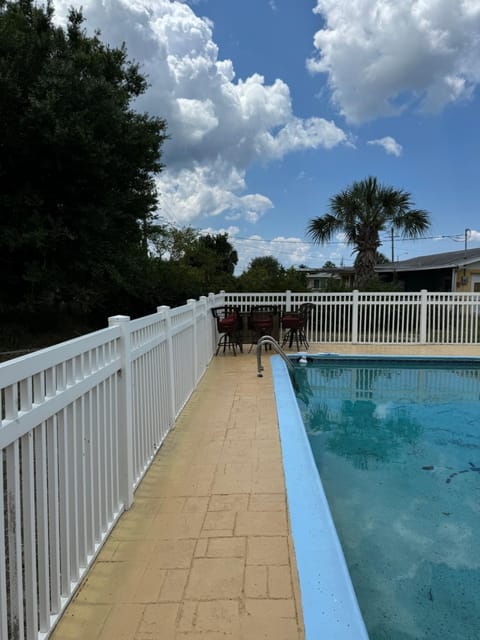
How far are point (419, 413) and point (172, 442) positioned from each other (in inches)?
135

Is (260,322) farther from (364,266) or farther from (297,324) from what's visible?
(364,266)

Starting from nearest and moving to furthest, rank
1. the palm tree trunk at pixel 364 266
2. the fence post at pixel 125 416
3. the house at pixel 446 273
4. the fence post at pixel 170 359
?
the fence post at pixel 125 416, the fence post at pixel 170 359, the palm tree trunk at pixel 364 266, the house at pixel 446 273

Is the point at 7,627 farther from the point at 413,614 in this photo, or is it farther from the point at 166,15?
the point at 166,15

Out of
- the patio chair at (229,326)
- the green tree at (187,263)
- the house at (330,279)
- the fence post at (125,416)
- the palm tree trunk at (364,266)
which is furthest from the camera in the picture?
the palm tree trunk at (364,266)

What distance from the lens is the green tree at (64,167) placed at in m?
8.62

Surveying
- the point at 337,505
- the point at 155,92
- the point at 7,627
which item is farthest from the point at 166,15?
the point at 7,627

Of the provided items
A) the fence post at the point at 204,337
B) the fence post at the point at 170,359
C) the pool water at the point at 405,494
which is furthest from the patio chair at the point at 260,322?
the fence post at the point at 170,359

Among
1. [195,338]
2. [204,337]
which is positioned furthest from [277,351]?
[195,338]

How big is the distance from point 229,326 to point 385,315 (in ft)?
14.0

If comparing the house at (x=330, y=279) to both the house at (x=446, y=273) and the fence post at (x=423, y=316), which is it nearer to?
the house at (x=446, y=273)

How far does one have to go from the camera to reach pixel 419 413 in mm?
5715

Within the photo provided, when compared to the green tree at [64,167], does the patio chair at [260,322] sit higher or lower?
lower

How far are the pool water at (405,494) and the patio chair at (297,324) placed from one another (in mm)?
1940

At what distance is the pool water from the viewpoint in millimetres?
2340
